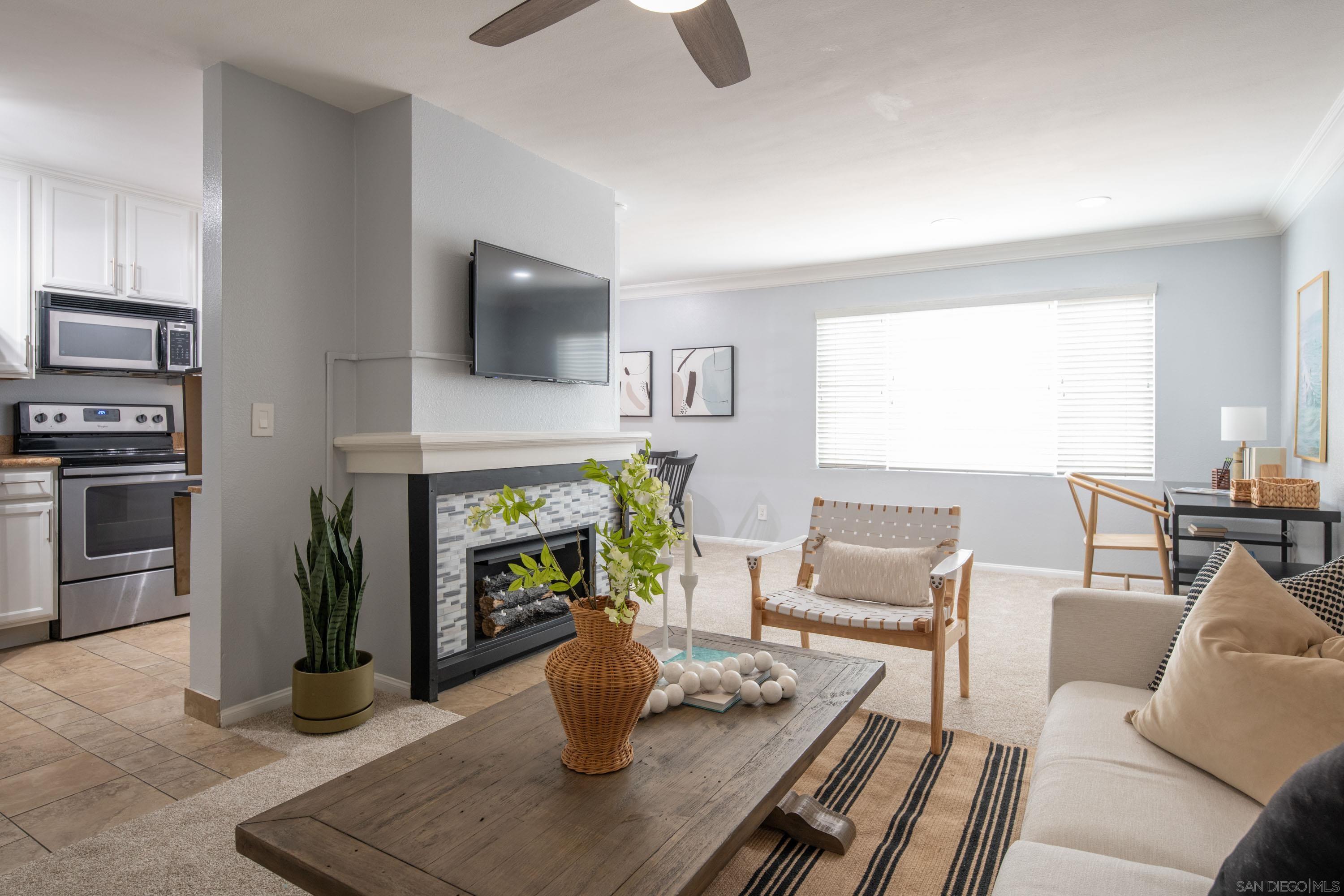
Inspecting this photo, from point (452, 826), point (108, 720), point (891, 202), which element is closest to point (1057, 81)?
point (891, 202)

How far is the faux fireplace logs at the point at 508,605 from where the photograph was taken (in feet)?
10.1

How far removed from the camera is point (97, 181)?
12.1 ft

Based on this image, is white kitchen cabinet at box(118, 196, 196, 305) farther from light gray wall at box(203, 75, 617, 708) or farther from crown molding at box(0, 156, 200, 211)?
light gray wall at box(203, 75, 617, 708)

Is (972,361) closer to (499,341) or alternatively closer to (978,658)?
(978,658)

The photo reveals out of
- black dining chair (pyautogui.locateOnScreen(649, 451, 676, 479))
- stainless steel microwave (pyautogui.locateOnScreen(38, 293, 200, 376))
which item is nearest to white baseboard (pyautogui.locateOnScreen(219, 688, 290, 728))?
stainless steel microwave (pyautogui.locateOnScreen(38, 293, 200, 376))

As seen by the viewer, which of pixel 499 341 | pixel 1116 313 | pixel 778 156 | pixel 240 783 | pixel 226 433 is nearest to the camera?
pixel 240 783

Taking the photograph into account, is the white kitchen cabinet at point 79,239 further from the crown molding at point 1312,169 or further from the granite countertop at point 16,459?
the crown molding at point 1312,169

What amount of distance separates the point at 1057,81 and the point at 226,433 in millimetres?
3244

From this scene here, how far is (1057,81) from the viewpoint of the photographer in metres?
2.70

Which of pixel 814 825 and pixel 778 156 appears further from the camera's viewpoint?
pixel 778 156

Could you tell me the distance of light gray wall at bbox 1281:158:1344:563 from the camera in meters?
3.23

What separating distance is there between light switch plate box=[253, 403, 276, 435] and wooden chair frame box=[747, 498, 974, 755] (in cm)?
181

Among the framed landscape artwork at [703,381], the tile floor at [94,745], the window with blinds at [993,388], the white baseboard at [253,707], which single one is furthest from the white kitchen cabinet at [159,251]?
the window with blinds at [993,388]

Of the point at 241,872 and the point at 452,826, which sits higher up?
the point at 452,826
